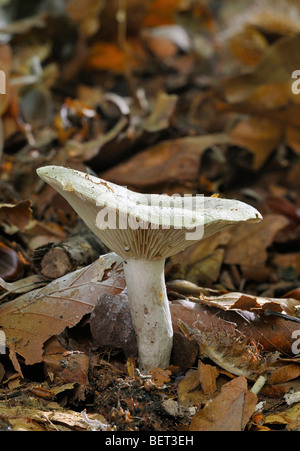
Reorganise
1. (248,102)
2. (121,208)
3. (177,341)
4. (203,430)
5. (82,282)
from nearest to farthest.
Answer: (121,208)
(203,430)
(177,341)
(82,282)
(248,102)

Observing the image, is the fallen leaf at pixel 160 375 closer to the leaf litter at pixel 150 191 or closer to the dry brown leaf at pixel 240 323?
the leaf litter at pixel 150 191

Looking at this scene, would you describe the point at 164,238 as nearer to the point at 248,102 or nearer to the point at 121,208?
the point at 121,208

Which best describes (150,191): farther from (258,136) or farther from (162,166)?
(258,136)

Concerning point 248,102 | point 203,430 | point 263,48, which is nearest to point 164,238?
point 203,430

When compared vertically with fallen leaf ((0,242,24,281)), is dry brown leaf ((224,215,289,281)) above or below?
below

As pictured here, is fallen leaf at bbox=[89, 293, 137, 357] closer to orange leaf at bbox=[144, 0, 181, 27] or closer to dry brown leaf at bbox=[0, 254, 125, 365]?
dry brown leaf at bbox=[0, 254, 125, 365]

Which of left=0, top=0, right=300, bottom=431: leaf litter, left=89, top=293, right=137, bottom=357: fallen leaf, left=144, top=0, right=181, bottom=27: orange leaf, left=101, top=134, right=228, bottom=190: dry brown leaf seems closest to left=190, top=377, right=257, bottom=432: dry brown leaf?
left=0, top=0, right=300, bottom=431: leaf litter

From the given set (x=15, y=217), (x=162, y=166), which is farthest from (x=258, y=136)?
(x=15, y=217)
